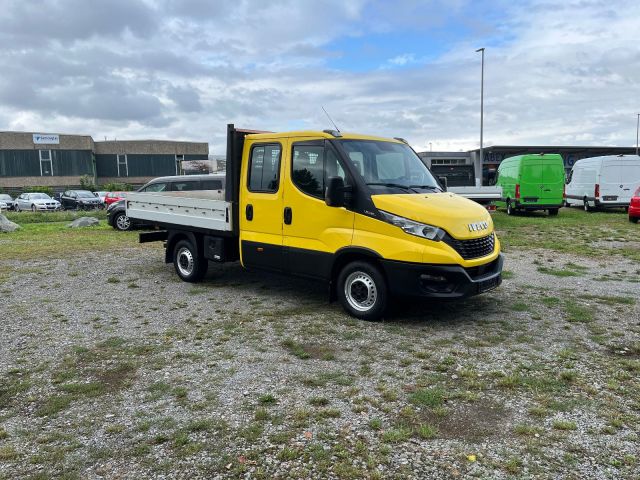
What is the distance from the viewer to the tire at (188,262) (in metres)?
8.73

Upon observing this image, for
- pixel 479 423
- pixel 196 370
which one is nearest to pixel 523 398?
pixel 479 423

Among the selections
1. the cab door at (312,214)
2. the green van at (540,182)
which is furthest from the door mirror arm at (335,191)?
the green van at (540,182)

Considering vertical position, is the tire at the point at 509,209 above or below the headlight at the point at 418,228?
below

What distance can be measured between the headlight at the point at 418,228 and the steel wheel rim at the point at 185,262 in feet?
14.0

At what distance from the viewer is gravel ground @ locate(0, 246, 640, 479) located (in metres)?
3.32

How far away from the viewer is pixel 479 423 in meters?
3.76

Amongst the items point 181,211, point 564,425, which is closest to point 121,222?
point 181,211

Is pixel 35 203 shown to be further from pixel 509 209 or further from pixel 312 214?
pixel 312 214

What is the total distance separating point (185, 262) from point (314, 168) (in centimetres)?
359

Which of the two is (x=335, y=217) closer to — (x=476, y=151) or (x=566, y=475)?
(x=566, y=475)

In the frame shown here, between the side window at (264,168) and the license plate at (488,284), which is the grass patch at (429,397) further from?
the side window at (264,168)

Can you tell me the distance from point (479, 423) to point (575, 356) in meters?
1.87

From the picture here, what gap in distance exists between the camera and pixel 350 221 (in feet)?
20.7

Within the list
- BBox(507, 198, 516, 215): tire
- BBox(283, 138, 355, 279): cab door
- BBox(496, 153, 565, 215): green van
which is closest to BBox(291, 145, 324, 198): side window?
BBox(283, 138, 355, 279): cab door
